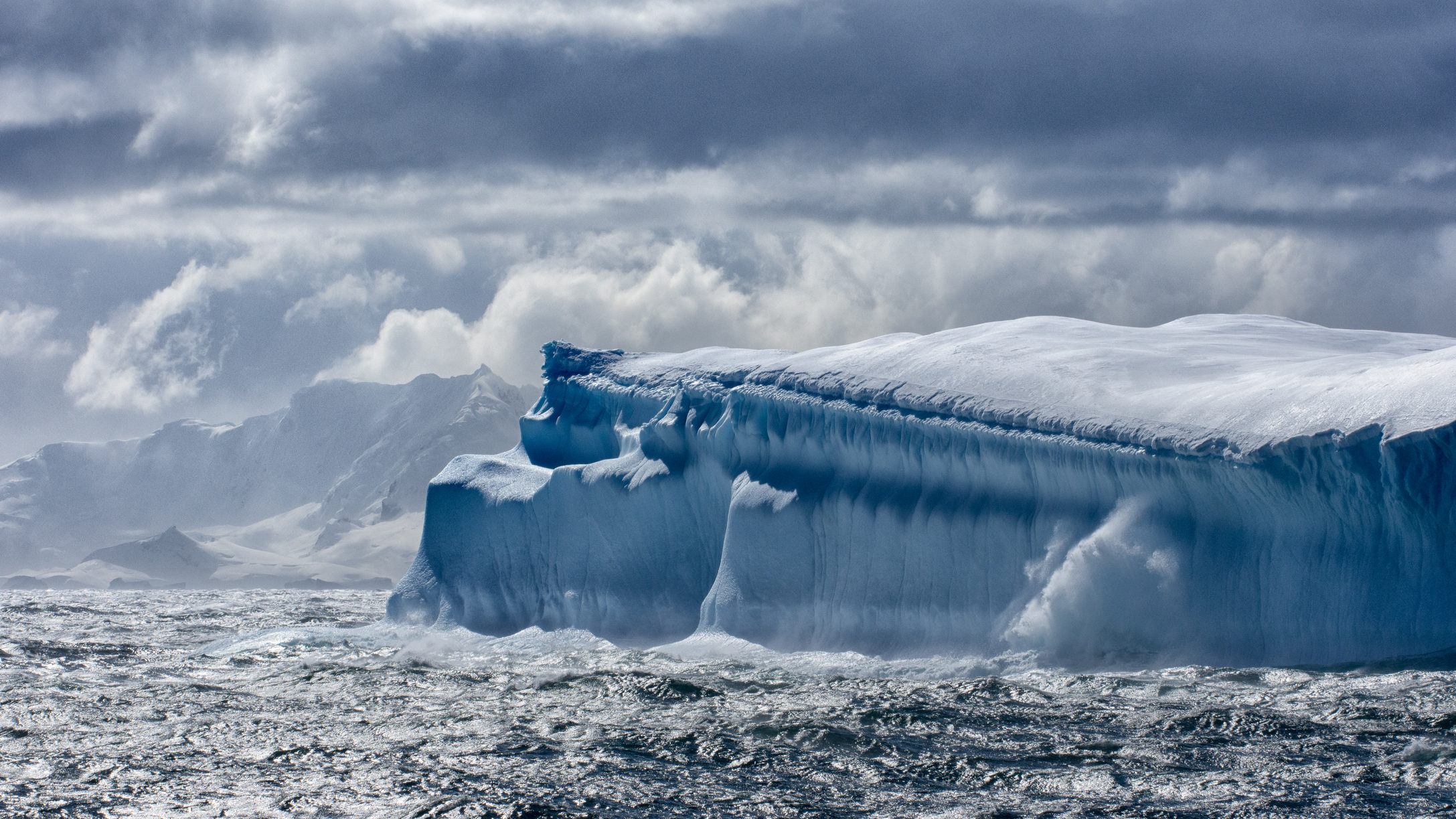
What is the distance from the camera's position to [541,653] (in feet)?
42.2

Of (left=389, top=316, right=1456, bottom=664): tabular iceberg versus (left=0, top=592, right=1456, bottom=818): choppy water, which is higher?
(left=389, top=316, right=1456, bottom=664): tabular iceberg

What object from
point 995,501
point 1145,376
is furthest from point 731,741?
point 1145,376

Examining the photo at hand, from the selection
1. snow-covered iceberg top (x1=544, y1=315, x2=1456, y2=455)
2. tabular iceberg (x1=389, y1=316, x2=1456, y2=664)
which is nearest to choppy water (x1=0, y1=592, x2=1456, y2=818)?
tabular iceberg (x1=389, y1=316, x2=1456, y2=664)

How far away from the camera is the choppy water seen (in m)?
6.58

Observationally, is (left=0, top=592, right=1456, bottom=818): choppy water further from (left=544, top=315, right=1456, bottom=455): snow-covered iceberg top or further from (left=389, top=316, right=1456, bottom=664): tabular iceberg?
(left=544, top=315, right=1456, bottom=455): snow-covered iceberg top

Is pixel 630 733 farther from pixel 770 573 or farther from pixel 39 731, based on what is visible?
pixel 39 731

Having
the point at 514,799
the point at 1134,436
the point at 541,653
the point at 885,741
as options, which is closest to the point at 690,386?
the point at 541,653

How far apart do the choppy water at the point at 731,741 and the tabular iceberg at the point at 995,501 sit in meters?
0.60

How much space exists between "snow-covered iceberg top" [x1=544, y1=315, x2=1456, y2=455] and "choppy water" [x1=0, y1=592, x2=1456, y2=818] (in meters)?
1.93

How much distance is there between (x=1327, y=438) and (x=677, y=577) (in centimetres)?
709

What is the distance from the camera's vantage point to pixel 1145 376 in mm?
11016

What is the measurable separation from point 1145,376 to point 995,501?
6.06 feet

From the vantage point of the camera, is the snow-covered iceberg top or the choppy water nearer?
the choppy water

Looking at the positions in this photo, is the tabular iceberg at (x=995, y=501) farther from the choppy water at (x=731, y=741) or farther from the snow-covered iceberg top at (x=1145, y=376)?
the choppy water at (x=731, y=741)
